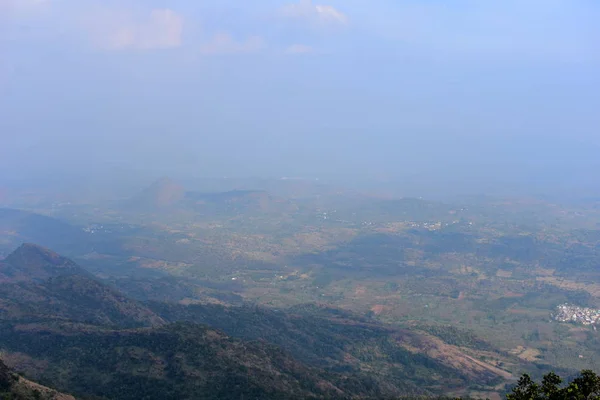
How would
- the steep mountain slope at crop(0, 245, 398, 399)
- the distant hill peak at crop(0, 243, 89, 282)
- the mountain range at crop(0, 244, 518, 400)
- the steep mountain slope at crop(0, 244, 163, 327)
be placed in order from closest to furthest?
the steep mountain slope at crop(0, 245, 398, 399), the mountain range at crop(0, 244, 518, 400), the steep mountain slope at crop(0, 244, 163, 327), the distant hill peak at crop(0, 243, 89, 282)

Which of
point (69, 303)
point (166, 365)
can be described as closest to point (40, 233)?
point (69, 303)

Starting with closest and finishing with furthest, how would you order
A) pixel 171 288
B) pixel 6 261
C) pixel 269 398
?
pixel 269 398
pixel 6 261
pixel 171 288

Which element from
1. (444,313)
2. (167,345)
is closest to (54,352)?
(167,345)

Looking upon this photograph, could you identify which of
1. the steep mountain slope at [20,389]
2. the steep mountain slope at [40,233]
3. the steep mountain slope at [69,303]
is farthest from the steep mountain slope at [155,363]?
the steep mountain slope at [40,233]

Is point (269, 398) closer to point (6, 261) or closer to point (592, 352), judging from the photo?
point (592, 352)

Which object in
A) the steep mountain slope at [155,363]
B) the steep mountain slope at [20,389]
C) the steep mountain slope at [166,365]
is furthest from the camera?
the steep mountain slope at [155,363]

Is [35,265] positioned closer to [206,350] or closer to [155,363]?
[155,363]

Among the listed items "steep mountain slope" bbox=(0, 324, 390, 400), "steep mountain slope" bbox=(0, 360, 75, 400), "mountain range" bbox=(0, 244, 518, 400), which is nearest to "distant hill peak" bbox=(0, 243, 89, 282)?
"mountain range" bbox=(0, 244, 518, 400)

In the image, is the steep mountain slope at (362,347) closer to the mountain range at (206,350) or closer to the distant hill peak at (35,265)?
the mountain range at (206,350)

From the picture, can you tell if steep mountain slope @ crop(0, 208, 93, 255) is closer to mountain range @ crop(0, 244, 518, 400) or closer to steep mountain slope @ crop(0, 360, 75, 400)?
mountain range @ crop(0, 244, 518, 400)

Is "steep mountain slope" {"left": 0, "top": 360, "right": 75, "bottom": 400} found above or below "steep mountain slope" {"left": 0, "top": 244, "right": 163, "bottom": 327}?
above

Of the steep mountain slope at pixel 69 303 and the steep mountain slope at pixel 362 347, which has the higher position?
the steep mountain slope at pixel 69 303
